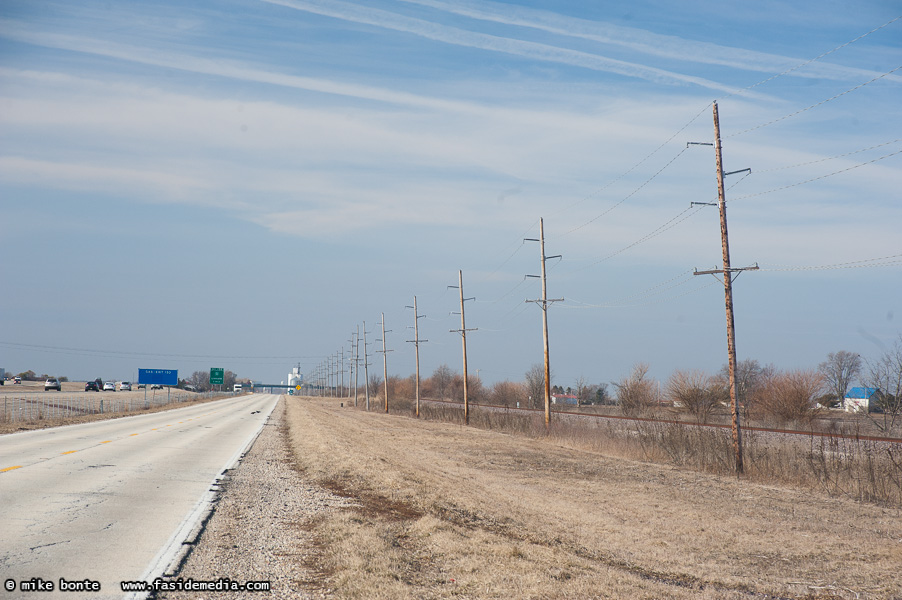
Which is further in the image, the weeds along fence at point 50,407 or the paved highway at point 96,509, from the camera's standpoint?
the weeds along fence at point 50,407

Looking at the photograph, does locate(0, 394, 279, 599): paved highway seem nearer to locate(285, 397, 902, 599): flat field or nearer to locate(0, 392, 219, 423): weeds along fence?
locate(285, 397, 902, 599): flat field

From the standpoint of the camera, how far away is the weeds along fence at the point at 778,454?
1866 cm

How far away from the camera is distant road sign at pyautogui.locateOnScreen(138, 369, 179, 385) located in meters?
104

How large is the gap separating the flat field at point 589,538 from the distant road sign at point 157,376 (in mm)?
91003

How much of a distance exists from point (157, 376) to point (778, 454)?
321 feet

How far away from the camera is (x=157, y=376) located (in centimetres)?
10525

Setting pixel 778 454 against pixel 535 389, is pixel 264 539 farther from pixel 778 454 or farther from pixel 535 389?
pixel 535 389

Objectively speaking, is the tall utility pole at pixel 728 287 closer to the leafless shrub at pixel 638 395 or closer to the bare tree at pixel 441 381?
the leafless shrub at pixel 638 395

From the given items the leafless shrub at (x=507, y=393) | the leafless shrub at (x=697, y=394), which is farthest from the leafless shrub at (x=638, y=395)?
the leafless shrub at (x=507, y=393)

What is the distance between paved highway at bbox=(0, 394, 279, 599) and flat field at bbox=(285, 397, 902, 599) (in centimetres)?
220

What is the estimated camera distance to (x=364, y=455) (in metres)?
23.6

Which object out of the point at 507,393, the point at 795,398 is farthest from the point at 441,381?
the point at 795,398

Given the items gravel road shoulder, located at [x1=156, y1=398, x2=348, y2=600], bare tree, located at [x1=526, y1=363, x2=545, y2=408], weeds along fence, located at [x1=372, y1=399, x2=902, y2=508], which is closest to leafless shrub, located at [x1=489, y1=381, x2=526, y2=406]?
bare tree, located at [x1=526, y1=363, x2=545, y2=408]

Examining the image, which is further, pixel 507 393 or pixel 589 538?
pixel 507 393
